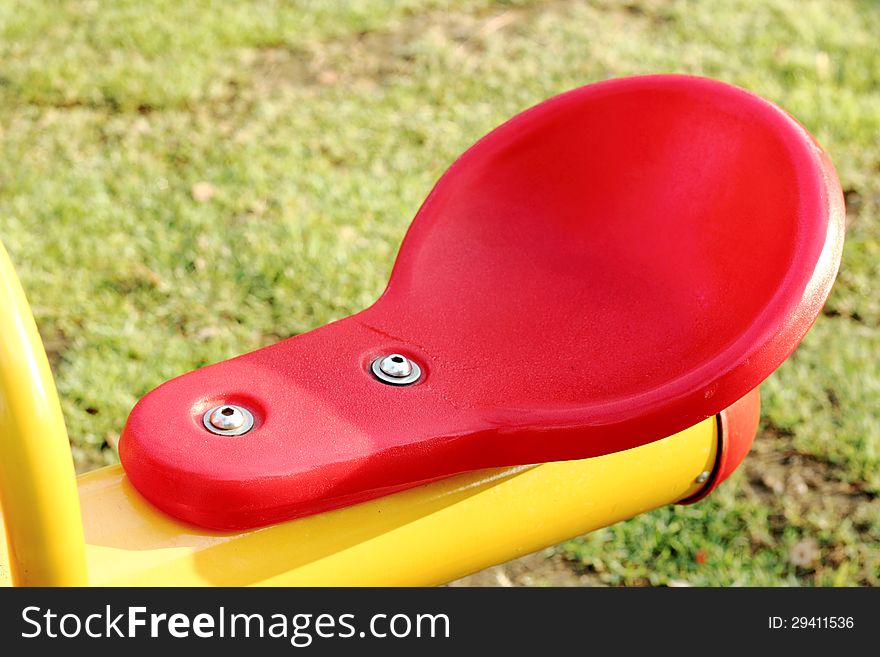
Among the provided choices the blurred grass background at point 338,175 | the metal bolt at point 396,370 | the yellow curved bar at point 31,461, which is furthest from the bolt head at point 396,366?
the blurred grass background at point 338,175

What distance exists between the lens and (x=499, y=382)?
4.27 feet

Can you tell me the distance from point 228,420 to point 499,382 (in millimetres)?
314

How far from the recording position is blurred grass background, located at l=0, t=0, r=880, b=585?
2.07m

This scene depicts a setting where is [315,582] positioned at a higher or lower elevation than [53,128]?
lower

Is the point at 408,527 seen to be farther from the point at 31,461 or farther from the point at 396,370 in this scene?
the point at 31,461

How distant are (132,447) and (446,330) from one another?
40 cm

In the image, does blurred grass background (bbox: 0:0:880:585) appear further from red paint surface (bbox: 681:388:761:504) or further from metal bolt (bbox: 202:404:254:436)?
metal bolt (bbox: 202:404:254:436)

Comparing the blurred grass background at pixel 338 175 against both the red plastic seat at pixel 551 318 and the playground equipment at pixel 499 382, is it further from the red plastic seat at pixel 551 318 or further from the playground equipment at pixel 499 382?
the red plastic seat at pixel 551 318

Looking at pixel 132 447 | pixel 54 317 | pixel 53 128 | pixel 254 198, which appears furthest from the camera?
pixel 53 128

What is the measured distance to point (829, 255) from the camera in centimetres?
128

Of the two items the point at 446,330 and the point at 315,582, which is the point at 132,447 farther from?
the point at 446,330

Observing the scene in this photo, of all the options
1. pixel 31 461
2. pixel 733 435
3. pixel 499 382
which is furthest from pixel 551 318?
pixel 31 461

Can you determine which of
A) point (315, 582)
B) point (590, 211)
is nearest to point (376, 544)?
point (315, 582)

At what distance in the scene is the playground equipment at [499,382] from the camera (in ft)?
3.70
